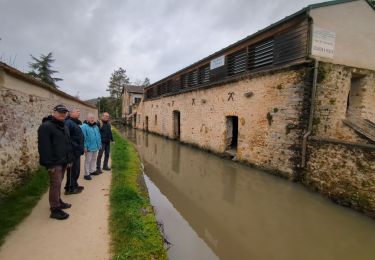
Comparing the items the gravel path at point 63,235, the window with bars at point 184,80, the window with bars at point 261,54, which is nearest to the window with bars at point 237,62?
the window with bars at point 261,54

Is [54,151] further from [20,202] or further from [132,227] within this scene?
[132,227]

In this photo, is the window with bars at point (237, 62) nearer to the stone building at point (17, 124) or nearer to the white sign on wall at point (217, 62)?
the white sign on wall at point (217, 62)

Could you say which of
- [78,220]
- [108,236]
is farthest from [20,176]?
[108,236]

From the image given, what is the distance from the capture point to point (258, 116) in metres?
8.98

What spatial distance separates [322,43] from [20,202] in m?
8.94

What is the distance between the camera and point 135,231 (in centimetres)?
348

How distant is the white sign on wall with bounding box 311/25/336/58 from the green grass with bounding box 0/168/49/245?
8329 millimetres

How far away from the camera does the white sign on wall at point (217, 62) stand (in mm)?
11688

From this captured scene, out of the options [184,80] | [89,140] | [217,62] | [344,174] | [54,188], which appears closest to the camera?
[54,188]

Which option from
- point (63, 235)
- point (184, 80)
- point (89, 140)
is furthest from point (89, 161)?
point (184, 80)

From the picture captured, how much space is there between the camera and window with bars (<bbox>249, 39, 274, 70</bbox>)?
8.75 meters

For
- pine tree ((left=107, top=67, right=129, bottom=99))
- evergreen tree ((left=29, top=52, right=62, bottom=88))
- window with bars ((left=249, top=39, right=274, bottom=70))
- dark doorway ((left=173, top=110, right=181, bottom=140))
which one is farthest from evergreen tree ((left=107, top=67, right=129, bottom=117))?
window with bars ((left=249, top=39, right=274, bottom=70))

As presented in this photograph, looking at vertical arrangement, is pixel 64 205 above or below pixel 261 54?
below

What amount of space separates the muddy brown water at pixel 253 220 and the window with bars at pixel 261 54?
441cm
